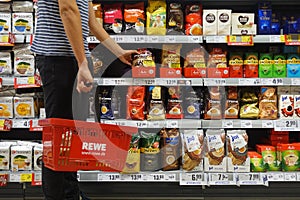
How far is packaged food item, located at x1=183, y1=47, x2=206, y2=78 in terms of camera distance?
10.2ft

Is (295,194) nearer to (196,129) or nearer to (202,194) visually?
(202,194)

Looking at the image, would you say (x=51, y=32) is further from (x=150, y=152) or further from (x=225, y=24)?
(x=225, y=24)

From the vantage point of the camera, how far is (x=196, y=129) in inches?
122

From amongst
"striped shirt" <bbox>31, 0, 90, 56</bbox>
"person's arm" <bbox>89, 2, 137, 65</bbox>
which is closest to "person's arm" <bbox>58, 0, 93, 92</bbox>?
"striped shirt" <bbox>31, 0, 90, 56</bbox>

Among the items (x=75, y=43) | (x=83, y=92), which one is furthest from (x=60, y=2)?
(x=83, y=92)

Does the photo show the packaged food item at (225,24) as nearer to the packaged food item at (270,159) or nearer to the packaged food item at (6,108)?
the packaged food item at (270,159)

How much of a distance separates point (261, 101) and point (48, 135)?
5.75 feet

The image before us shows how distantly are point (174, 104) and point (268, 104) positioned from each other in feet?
2.18

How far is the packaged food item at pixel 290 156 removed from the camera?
307 centimetres

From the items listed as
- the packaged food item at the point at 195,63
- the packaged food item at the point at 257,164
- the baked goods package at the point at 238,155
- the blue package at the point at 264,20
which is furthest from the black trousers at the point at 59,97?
the blue package at the point at 264,20

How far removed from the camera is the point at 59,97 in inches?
74.2

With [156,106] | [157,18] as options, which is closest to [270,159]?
[156,106]

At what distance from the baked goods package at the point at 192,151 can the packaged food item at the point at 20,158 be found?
1.06 meters

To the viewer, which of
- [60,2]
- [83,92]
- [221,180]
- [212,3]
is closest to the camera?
[60,2]
